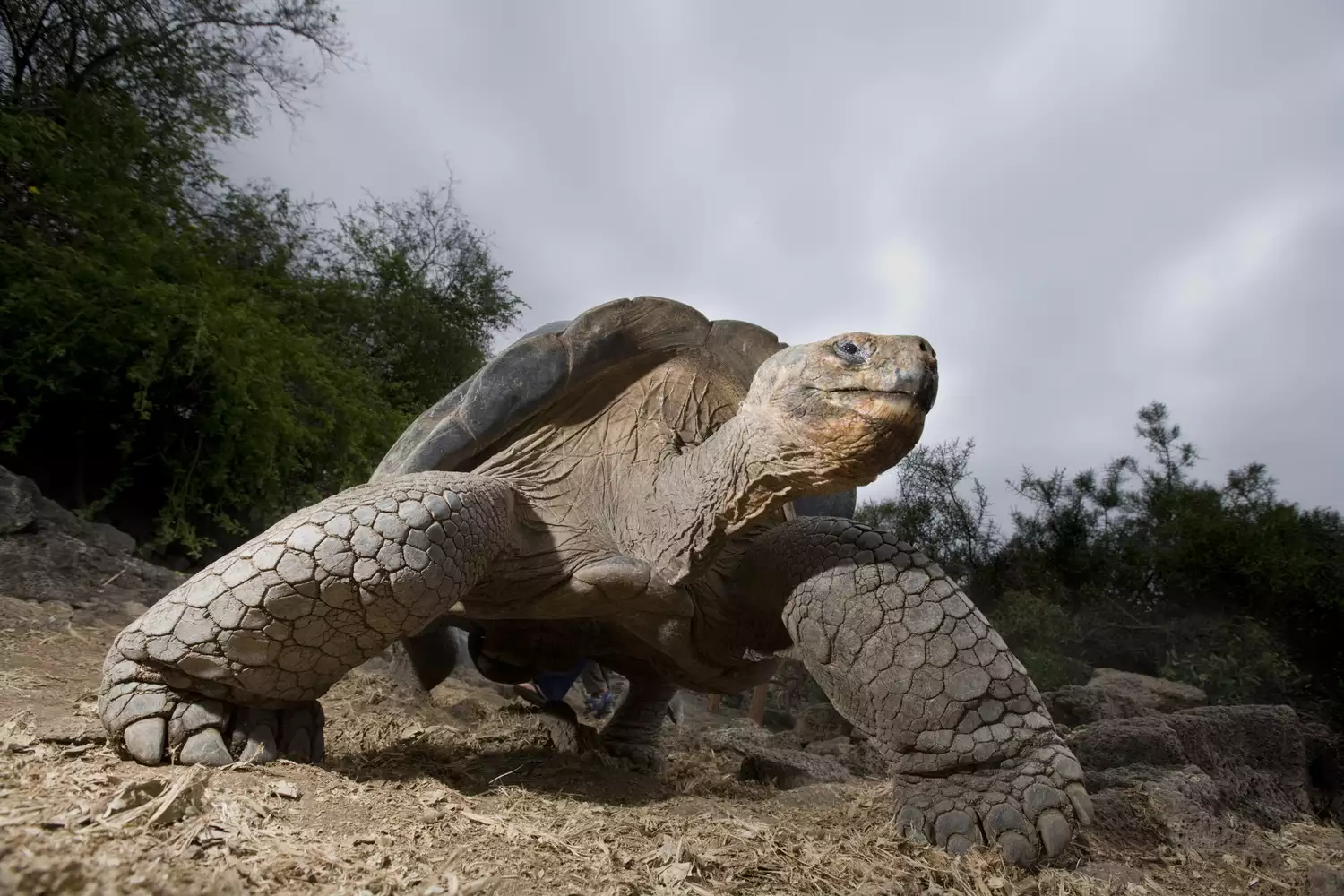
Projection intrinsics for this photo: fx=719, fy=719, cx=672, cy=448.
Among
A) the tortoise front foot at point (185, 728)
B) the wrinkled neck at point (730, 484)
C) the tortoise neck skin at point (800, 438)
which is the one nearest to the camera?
the tortoise front foot at point (185, 728)

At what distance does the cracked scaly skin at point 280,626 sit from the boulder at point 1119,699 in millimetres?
3579

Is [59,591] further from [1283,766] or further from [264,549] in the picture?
[1283,766]

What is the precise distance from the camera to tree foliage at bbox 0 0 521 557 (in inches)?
197

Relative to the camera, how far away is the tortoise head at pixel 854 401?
1755 millimetres

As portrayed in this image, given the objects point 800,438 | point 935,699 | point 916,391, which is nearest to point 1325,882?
point 935,699

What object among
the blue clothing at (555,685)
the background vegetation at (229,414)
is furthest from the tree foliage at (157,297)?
the blue clothing at (555,685)

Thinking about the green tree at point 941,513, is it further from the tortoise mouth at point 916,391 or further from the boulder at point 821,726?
the tortoise mouth at point 916,391

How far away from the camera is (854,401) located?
1.80 metres

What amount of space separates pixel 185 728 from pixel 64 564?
10.3ft

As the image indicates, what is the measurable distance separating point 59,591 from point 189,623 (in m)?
2.89

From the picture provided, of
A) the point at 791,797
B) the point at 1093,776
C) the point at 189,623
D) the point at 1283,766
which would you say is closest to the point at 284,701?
the point at 189,623

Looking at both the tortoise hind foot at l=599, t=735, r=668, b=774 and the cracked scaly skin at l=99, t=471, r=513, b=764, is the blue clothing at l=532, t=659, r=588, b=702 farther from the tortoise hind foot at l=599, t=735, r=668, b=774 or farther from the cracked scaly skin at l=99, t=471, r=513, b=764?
the cracked scaly skin at l=99, t=471, r=513, b=764

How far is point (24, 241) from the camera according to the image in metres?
4.99

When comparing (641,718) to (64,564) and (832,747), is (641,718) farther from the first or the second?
(64,564)
